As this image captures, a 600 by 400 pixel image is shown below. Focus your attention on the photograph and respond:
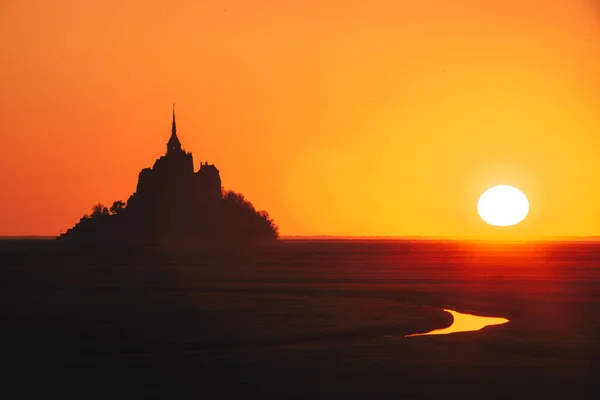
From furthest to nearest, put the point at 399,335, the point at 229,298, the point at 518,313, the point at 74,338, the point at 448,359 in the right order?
1. the point at 229,298
2. the point at 518,313
3. the point at 399,335
4. the point at 74,338
5. the point at 448,359

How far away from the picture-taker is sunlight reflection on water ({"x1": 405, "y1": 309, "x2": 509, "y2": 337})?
36.6m

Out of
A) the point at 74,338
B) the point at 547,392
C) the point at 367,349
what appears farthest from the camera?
the point at 74,338

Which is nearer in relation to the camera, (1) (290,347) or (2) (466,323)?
(1) (290,347)

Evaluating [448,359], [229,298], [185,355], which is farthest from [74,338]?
[229,298]

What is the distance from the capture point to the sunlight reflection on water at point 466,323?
120 ft

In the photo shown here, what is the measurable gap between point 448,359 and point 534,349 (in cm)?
387

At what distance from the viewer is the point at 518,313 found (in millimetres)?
43438

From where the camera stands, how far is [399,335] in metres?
34.4

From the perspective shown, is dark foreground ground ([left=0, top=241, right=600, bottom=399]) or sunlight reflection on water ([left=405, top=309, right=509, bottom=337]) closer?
dark foreground ground ([left=0, top=241, right=600, bottom=399])

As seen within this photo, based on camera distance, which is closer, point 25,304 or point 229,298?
point 25,304

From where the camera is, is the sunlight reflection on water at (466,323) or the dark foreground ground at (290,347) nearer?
the dark foreground ground at (290,347)

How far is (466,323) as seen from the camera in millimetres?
39719

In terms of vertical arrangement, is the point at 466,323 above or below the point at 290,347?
below

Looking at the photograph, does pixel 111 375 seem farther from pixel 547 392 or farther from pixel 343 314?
pixel 343 314
